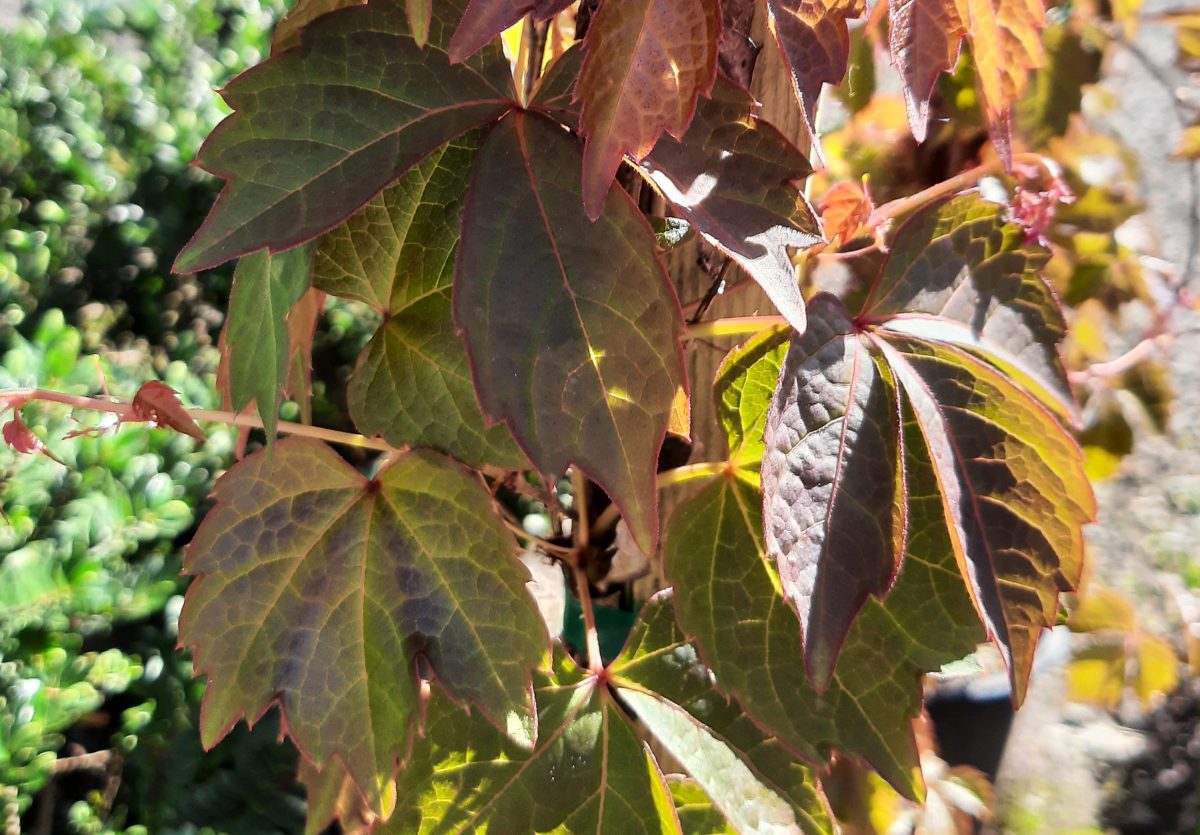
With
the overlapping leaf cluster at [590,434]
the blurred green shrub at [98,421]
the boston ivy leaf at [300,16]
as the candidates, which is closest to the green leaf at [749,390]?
the overlapping leaf cluster at [590,434]

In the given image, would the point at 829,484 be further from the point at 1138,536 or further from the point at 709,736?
the point at 1138,536

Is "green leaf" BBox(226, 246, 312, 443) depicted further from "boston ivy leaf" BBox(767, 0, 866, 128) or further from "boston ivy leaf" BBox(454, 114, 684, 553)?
"boston ivy leaf" BBox(767, 0, 866, 128)

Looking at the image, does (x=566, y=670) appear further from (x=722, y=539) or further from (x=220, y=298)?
(x=220, y=298)

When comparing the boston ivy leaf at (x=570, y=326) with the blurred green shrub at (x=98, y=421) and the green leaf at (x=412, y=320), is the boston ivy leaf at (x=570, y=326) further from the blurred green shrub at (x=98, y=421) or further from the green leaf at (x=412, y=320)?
the blurred green shrub at (x=98, y=421)

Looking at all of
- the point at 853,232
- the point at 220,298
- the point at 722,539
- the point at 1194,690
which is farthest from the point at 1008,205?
the point at 1194,690

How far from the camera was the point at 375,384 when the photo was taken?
0.41 meters

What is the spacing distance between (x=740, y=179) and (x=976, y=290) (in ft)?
0.53

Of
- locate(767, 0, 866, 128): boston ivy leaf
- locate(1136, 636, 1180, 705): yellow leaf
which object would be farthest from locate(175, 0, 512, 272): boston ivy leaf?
locate(1136, 636, 1180, 705): yellow leaf

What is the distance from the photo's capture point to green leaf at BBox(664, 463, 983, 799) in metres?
0.43

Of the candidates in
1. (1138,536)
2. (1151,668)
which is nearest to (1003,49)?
(1151,668)

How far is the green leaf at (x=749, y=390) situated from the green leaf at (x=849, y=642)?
0.03m

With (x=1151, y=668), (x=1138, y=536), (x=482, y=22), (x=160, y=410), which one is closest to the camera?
(x=482, y=22)

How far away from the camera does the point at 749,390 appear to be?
0.44 meters

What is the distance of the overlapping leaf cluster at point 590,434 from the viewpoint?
0.33 metres
